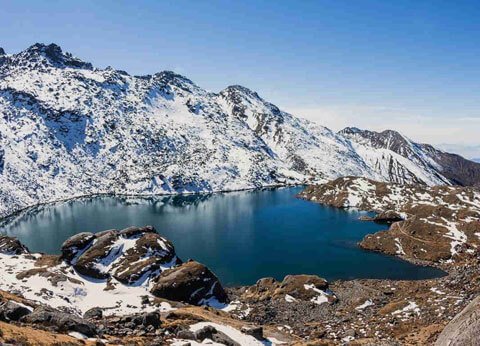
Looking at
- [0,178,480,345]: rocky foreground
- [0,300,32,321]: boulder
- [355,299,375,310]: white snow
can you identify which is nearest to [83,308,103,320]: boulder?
[0,178,480,345]: rocky foreground

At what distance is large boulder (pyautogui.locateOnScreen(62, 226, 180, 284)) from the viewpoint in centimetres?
8612

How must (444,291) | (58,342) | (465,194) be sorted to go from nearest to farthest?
(58,342), (444,291), (465,194)

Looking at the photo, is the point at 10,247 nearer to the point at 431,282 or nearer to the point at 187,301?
the point at 187,301

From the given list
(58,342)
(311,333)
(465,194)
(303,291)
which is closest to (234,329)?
(311,333)

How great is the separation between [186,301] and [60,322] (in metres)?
41.5

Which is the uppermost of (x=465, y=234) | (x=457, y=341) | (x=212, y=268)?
(x=457, y=341)

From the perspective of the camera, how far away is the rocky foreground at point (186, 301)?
46188 millimetres

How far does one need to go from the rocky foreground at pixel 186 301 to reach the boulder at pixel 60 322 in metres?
0.10

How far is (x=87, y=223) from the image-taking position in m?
176

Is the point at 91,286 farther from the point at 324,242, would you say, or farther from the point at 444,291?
the point at 324,242

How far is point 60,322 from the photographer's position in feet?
134

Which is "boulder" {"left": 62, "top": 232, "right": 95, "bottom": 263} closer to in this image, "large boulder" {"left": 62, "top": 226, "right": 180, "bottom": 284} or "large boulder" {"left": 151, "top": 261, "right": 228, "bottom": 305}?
"large boulder" {"left": 62, "top": 226, "right": 180, "bottom": 284}

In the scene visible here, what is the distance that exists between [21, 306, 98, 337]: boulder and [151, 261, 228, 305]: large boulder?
3816 centimetres

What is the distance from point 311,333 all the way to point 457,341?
135 feet
